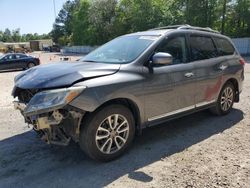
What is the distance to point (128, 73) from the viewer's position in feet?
13.7

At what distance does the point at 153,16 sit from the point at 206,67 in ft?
122

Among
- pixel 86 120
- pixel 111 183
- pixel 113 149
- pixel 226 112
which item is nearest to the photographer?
pixel 111 183

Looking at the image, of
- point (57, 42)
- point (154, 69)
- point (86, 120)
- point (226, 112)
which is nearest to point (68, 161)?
point (86, 120)

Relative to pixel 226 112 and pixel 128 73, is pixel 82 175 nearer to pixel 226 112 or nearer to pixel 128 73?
pixel 128 73

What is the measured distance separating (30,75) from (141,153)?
1.98 m

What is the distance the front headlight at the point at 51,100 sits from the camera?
3.52 metres

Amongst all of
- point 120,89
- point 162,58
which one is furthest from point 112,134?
point 162,58

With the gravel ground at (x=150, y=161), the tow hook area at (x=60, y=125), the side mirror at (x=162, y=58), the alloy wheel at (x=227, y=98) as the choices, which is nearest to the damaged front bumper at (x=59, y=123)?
the tow hook area at (x=60, y=125)

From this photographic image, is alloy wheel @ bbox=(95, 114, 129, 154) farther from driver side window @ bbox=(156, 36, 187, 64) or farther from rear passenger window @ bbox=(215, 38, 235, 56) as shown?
rear passenger window @ bbox=(215, 38, 235, 56)

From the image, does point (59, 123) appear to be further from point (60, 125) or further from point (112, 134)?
point (112, 134)

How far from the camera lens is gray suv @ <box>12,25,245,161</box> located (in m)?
3.67

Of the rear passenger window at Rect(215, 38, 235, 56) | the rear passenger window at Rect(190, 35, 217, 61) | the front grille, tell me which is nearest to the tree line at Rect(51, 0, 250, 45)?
the rear passenger window at Rect(215, 38, 235, 56)

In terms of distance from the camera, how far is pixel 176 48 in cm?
498

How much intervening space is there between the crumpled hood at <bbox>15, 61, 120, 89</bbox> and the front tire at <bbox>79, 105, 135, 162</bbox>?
19.7 inches
